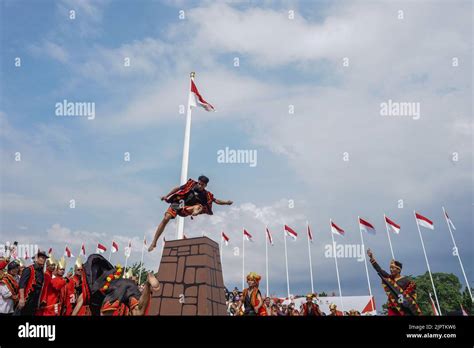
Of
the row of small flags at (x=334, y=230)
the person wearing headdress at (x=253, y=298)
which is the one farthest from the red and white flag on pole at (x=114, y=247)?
the person wearing headdress at (x=253, y=298)

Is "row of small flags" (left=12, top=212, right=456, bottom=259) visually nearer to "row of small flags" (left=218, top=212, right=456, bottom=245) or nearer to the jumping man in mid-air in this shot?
"row of small flags" (left=218, top=212, right=456, bottom=245)

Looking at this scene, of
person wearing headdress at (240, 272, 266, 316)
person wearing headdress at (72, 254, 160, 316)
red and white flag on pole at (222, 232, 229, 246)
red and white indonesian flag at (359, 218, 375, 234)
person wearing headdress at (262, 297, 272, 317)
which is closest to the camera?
person wearing headdress at (72, 254, 160, 316)

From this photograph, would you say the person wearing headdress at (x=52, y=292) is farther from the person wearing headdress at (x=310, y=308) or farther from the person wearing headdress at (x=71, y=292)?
the person wearing headdress at (x=310, y=308)

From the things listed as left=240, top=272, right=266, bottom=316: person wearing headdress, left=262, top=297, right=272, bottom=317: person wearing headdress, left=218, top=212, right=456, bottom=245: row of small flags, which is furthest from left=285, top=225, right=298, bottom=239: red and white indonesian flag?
left=240, top=272, right=266, bottom=316: person wearing headdress

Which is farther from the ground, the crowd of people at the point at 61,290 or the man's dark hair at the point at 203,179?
the man's dark hair at the point at 203,179

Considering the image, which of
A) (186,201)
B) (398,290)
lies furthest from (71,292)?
(398,290)

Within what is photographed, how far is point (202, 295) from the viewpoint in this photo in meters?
7.76

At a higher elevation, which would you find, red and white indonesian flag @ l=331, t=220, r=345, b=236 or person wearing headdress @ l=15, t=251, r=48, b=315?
red and white indonesian flag @ l=331, t=220, r=345, b=236

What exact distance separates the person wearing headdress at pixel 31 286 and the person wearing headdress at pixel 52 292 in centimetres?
12

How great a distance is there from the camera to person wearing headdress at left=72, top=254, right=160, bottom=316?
7.38m

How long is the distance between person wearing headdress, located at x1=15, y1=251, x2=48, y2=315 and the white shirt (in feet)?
0.71

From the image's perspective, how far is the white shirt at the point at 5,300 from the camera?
7.80m
